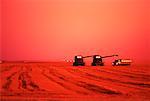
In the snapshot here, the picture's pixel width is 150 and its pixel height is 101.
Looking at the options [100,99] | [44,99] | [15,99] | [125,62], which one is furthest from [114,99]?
[125,62]

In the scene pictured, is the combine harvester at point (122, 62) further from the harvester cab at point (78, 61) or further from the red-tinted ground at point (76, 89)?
the red-tinted ground at point (76, 89)

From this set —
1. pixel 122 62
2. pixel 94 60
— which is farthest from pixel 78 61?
pixel 122 62

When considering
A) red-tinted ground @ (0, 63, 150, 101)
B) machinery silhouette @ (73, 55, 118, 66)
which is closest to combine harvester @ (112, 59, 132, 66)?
machinery silhouette @ (73, 55, 118, 66)

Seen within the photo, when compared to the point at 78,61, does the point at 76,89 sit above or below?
below

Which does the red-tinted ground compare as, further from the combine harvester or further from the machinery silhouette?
the machinery silhouette

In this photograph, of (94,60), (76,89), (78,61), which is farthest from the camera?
(94,60)

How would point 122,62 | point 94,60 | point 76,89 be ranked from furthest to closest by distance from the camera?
point 94,60, point 122,62, point 76,89

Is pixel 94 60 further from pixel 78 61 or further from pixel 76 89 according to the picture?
pixel 76 89

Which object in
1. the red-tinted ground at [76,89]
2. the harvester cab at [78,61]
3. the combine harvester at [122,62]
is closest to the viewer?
the red-tinted ground at [76,89]

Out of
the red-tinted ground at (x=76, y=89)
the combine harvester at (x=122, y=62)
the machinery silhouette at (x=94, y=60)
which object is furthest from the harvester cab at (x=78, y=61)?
the red-tinted ground at (x=76, y=89)

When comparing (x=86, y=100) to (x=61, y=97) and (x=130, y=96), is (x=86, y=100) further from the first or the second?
(x=130, y=96)

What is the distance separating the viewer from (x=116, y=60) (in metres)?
20.1

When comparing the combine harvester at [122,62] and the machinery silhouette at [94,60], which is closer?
the combine harvester at [122,62]

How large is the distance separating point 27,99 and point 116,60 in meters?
17.3
